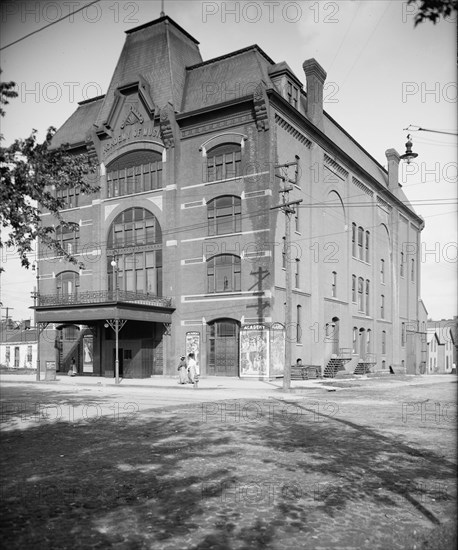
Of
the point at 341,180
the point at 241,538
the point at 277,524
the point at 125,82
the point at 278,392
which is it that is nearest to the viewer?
the point at 241,538

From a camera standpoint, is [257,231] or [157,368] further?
[157,368]

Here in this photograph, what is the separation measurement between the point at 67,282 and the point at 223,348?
14853mm

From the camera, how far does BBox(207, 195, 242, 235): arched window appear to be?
35000mm

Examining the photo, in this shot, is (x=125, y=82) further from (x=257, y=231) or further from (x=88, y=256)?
(x=257, y=231)

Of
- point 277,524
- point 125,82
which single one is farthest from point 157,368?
point 277,524

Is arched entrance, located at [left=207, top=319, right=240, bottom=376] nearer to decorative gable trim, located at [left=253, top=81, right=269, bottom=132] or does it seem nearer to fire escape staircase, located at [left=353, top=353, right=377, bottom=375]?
decorative gable trim, located at [left=253, top=81, right=269, bottom=132]

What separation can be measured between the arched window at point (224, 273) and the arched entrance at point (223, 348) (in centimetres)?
210

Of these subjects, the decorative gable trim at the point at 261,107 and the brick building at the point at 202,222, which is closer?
the decorative gable trim at the point at 261,107

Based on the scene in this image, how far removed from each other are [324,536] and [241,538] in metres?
0.84

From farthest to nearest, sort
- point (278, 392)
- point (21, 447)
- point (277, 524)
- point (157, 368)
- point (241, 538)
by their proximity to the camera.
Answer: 1. point (157, 368)
2. point (278, 392)
3. point (21, 447)
4. point (277, 524)
5. point (241, 538)

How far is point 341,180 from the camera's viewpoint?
45.8 meters

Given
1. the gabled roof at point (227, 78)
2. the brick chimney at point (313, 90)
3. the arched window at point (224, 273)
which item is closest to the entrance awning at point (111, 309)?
the arched window at point (224, 273)

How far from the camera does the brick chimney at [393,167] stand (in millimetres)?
61000

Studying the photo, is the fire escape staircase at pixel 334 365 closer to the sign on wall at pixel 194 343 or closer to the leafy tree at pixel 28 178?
the sign on wall at pixel 194 343
